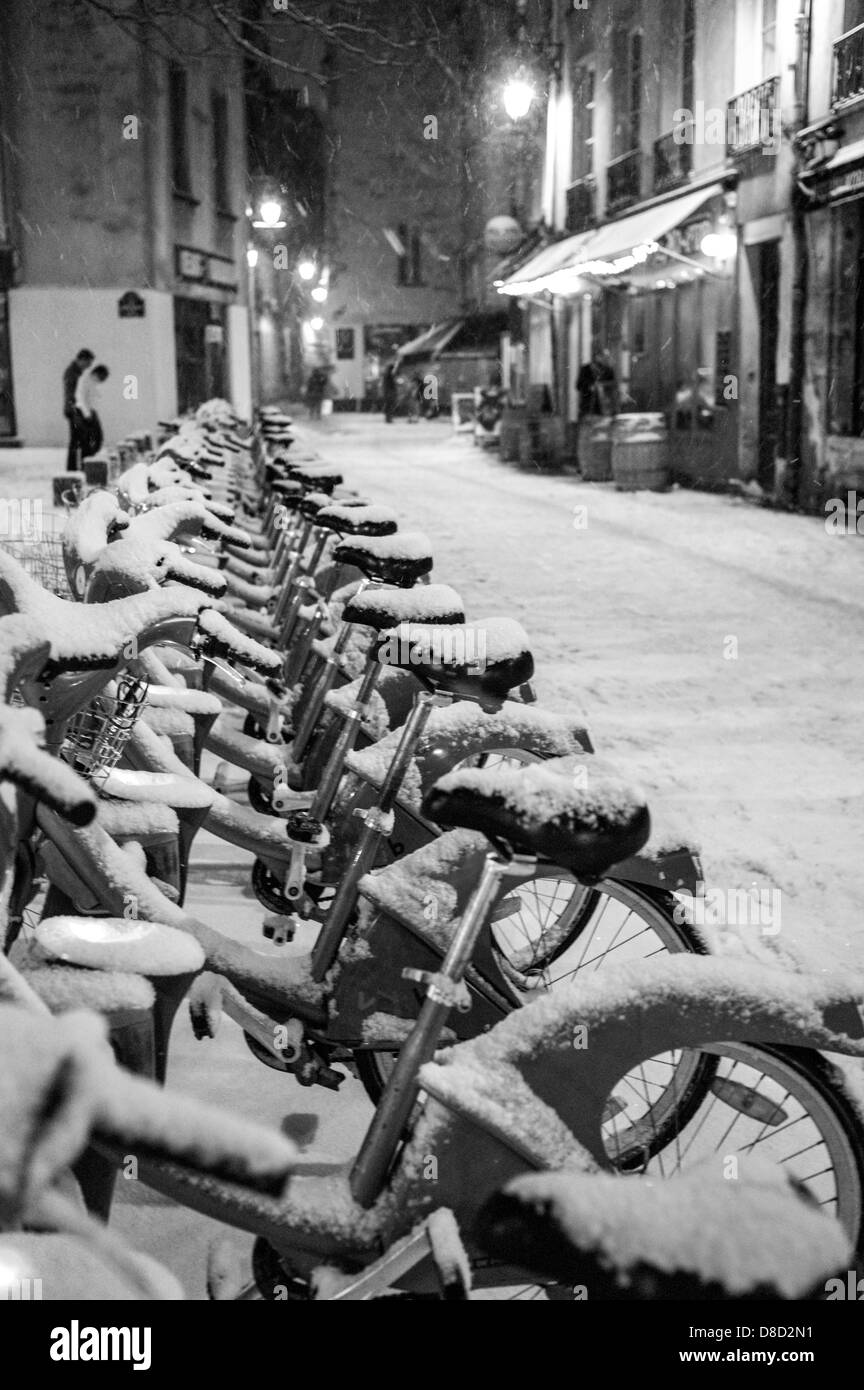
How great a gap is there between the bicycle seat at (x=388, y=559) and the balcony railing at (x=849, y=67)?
41.5ft

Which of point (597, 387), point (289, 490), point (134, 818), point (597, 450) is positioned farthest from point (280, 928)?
point (597, 387)

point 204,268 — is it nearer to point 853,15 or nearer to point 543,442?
point 543,442

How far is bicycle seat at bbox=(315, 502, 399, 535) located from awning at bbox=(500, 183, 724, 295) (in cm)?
1556

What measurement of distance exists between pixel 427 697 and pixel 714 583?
848 centimetres

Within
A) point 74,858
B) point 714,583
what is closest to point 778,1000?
point 74,858

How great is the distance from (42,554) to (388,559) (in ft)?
4.87

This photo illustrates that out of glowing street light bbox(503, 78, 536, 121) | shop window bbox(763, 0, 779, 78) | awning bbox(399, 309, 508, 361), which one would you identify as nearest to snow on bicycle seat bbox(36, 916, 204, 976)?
shop window bbox(763, 0, 779, 78)

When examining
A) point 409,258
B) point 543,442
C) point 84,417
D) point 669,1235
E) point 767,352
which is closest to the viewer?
point 669,1235

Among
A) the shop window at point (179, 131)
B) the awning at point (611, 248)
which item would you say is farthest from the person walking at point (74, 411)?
the shop window at point (179, 131)

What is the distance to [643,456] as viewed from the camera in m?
20.3

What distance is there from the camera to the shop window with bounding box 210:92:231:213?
104 ft

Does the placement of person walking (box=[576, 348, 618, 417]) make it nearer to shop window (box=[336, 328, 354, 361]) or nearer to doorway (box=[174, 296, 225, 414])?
doorway (box=[174, 296, 225, 414])

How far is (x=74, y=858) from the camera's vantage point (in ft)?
8.66

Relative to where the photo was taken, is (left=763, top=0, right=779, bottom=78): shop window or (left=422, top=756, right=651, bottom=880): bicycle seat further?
(left=763, top=0, right=779, bottom=78): shop window
